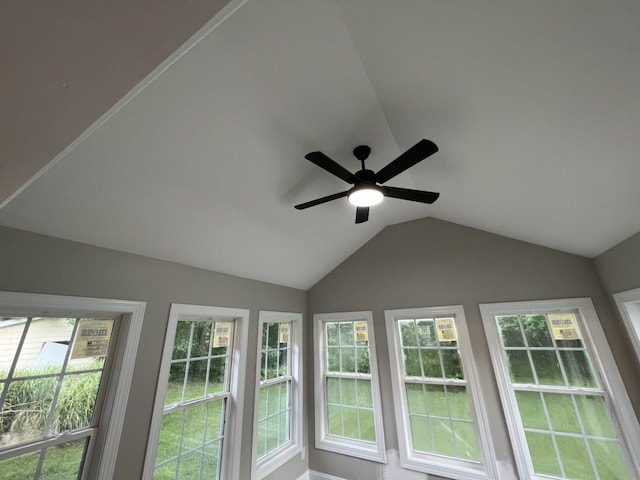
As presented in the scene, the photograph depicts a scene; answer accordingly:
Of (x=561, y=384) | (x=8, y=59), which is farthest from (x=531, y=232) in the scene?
(x=8, y=59)

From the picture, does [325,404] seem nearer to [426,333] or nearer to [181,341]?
[426,333]

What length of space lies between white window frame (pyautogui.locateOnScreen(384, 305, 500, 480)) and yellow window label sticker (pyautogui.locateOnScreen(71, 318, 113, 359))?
2.86m

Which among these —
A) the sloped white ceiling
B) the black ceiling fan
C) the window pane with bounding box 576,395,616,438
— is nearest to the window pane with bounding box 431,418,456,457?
the window pane with bounding box 576,395,616,438

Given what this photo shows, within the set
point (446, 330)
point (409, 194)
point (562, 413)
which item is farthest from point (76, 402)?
point (562, 413)

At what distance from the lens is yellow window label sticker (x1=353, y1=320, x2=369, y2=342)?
11.5 ft

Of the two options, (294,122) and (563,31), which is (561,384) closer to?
(563,31)

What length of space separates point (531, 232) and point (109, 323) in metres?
3.86

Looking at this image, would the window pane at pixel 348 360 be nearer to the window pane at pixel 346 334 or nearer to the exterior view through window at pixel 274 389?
the window pane at pixel 346 334

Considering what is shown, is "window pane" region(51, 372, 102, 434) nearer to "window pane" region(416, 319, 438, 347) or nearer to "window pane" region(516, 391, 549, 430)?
"window pane" region(416, 319, 438, 347)

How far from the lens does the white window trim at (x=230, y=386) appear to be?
1985 millimetres

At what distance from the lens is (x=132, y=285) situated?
2.00 m

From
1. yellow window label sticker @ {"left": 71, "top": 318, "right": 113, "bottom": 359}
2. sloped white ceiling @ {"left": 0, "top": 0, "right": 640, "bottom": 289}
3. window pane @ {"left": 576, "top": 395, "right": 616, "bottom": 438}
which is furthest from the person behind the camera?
window pane @ {"left": 576, "top": 395, "right": 616, "bottom": 438}

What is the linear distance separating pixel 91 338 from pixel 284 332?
2203 millimetres

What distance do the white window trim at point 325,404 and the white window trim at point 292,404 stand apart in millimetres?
235
